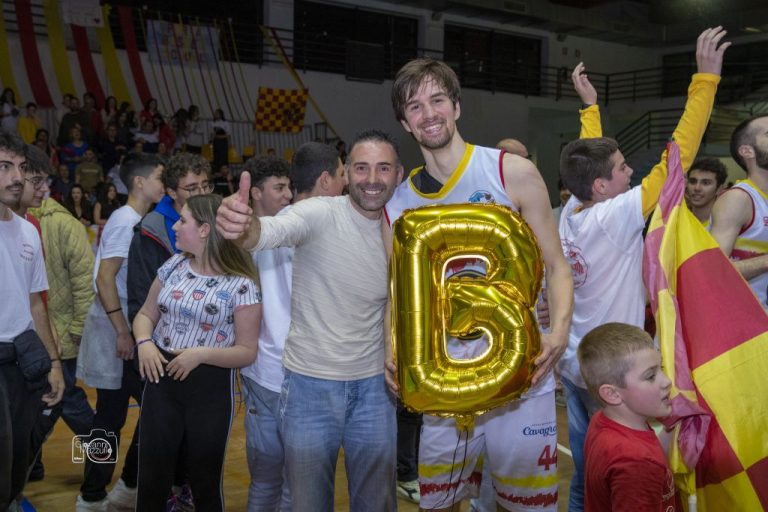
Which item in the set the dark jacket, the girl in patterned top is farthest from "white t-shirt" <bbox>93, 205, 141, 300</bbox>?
the girl in patterned top

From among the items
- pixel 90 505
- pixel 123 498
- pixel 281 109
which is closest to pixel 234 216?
pixel 123 498

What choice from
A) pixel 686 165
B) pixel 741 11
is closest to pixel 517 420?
pixel 686 165

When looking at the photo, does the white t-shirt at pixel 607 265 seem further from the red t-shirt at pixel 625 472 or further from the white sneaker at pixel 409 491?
the white sneaker at pixel 409 491

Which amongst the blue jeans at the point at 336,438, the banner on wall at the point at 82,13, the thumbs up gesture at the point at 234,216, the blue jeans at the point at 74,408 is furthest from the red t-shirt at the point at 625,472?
the banner on wall at the point at 82,13

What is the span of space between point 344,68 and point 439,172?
14.5m

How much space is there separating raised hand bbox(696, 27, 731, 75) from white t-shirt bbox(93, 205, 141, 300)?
266 centimetres

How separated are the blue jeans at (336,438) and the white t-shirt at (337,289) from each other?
59 millimetres

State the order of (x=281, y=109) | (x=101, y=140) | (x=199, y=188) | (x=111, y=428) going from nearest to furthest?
(x=199, y=188) → (x=111, y=428) → (x=101, y=140) → (x=281, y=109)

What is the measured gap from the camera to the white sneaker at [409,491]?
3965 millimetres

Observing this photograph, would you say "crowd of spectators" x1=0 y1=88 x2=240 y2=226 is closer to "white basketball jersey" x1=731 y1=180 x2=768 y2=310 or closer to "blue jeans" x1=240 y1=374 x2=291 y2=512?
"blue jeans" x1=240 y1=374 x2=291 y2=512

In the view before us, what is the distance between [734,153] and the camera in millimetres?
3338

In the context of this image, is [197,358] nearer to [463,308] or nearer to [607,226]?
[463,308]

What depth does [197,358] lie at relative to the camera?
296 centimetres

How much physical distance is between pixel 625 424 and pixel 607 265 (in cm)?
87
